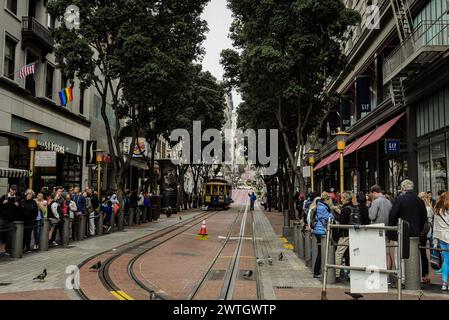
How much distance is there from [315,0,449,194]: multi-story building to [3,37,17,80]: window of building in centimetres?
1585

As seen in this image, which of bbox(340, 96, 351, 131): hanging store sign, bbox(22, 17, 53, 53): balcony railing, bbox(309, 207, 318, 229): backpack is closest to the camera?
bbox(309, 207, 318, 229): backpack

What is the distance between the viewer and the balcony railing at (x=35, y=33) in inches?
949

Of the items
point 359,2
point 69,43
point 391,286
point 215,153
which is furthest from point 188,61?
point 215,153

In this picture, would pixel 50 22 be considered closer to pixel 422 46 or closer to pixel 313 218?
pixel 422 46

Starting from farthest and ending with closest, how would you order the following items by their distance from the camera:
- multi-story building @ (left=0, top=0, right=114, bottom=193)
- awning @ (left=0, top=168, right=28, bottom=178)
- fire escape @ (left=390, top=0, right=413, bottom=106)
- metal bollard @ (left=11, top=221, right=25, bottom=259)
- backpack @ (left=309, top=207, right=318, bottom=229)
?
multi-story building @ (left=0, top=0, right=114, bottom=193)
fire escape @ (left=390, top=0, right=413, bottom=106)
awning @ (left=0, top=168, right=28, bottom=178)
metal bollard @ (left=11, top=221, right=25, bottom=259)
backpack @ (left=309, top=207, right=318, bottom=229)

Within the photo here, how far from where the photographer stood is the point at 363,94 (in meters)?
27.3

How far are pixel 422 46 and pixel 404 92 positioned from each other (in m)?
4.56

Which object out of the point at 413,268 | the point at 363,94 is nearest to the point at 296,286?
the point at 413,268

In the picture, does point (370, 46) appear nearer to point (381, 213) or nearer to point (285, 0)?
point (285, 0)

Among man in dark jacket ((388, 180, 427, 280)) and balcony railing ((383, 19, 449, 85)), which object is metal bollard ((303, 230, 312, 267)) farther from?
balcony railing ((383, 19, 449, 85))

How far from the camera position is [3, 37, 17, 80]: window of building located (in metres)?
22.8

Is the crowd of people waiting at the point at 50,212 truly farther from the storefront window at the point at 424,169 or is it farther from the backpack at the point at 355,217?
the storefront window at the point at 424,169

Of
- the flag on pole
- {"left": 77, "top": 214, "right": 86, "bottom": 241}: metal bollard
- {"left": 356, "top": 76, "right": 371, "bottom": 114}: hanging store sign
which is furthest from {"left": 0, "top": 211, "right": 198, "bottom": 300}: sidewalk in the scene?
{"left": 356, "top": 76, "right": 371, "bottom": 114}: hanging store sign

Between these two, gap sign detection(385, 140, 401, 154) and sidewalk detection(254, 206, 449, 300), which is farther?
gap sign detection(385, 140, 401, 154)
